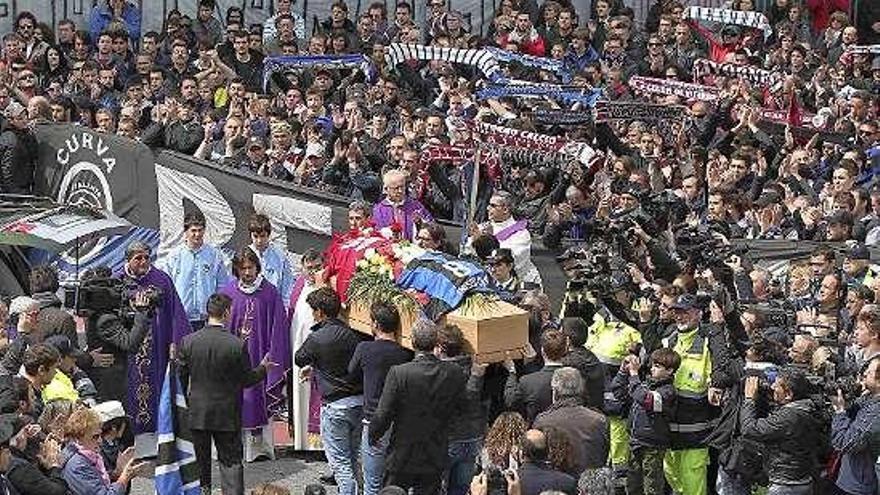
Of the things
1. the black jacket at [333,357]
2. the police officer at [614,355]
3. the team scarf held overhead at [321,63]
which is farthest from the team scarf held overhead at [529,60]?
the black jacket at [333,357]

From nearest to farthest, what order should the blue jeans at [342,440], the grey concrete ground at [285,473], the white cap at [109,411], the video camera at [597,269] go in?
the white cap at [109,411] < the blue jeans at [342,440] < the video camera at [597,269] < the grey concrete ground at [285,473]

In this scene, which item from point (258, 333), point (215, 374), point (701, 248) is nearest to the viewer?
point (215, 374)

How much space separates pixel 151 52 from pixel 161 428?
9.35 meters

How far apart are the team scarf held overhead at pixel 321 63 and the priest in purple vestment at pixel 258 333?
6.31m

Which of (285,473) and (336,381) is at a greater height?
(336,381)

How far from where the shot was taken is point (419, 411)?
11961mm

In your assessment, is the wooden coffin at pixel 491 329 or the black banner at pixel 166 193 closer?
the wooden coffin at pixel 491 329

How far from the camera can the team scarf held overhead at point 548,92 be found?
17203 millimetres

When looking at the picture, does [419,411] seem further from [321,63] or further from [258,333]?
[321,63]

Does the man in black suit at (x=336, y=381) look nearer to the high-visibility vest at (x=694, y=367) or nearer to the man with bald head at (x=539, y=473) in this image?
the high-visibility vest at (x=694, y=367)

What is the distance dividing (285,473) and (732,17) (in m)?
10.1

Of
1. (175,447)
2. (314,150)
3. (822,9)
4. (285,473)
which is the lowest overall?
(285,473)

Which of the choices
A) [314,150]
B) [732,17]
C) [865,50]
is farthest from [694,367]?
[732,17]

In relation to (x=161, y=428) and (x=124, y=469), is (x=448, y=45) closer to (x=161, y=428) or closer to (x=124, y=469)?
(x=161, y=428)
